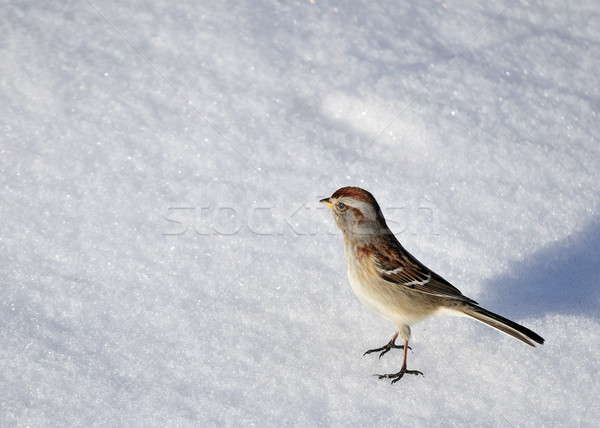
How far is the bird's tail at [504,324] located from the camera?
356 centimetres

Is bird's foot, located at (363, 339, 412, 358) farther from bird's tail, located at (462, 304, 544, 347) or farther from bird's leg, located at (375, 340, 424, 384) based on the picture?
bird's tail, located at (462, 304, 544, 347)

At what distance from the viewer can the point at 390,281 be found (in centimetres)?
396

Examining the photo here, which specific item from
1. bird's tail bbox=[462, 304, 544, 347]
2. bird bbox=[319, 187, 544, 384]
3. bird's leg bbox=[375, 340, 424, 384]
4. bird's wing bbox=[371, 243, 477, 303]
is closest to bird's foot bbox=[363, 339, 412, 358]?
bird bbox=[319, 187, 544, 384]

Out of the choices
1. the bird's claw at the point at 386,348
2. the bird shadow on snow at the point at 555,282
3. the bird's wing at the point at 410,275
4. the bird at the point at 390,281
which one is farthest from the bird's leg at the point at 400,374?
the bird shadow on snow at the point at 555,282

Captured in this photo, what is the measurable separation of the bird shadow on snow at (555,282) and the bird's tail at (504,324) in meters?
0.43

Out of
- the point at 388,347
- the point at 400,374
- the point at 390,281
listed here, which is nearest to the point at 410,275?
the point at 390,281

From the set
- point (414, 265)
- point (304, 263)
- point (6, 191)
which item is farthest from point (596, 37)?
point (6, 191)

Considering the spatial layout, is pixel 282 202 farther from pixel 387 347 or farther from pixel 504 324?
pixel 504 324

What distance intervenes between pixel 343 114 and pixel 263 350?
2520 millimetres

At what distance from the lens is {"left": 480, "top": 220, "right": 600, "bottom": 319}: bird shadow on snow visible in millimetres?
4141

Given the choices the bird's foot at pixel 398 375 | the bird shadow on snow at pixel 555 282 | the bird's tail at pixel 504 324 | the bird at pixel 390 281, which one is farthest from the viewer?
the bird shadow on snow at pixel 555 282

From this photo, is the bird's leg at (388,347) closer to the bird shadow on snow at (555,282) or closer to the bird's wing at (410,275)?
the bird's wing at (410,275)

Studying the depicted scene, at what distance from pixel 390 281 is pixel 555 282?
135 centimetres

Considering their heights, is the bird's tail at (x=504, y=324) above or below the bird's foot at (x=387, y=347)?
above
